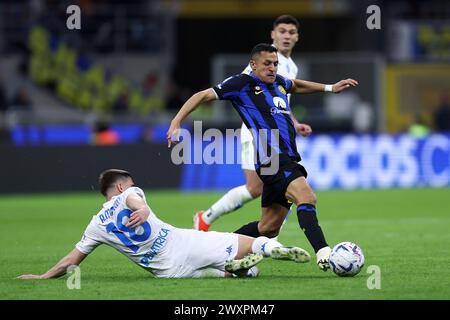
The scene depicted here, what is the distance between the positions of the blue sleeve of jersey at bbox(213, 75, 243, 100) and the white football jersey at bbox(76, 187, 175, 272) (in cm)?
134

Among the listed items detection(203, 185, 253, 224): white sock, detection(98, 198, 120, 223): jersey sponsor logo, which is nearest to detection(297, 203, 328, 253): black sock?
detection(98, 198, 120, 223): jersey sponsor logo

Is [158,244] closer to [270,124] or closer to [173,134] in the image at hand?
[173,134]

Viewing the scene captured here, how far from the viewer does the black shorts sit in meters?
9.59

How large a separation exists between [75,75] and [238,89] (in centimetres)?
1874

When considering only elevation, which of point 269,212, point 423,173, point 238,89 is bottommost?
point 423,173

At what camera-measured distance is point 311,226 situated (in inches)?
371

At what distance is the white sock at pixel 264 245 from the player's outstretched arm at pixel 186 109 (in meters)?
1.13

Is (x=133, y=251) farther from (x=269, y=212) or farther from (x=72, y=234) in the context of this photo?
(x=72, y=234)

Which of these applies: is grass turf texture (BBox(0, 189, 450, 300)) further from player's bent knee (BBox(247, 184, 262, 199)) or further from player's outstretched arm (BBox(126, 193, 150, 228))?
player's bent knee (BBox(247, 184, 262, 199))

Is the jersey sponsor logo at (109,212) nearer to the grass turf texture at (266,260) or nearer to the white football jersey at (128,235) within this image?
the white football jersey at (128,235)

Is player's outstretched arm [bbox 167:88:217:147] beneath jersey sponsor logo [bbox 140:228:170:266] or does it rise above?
above

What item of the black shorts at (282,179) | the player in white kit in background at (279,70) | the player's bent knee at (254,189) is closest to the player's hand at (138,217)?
the black shorts at (282,179)

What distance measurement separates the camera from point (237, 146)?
21969mm
